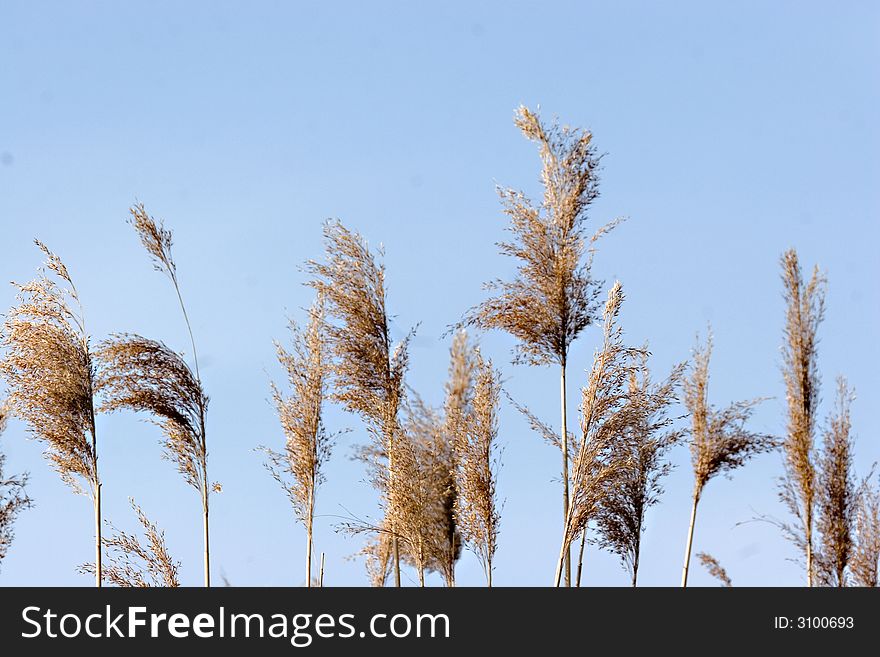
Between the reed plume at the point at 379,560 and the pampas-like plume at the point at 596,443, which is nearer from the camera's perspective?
the pampas-like plume at the point at 596,443

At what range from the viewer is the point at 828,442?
13719mm

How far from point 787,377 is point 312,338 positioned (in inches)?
243

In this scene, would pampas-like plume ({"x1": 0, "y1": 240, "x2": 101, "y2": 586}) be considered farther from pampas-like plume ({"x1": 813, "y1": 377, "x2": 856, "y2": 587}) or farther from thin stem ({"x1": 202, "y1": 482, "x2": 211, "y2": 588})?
pampas-like plume ({"x1": 813, "y1": 377, "x2": 856, "y2": 587})

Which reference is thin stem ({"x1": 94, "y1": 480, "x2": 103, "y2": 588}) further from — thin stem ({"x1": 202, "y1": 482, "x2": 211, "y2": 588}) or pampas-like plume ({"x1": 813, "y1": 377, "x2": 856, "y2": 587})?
pampas-like plume ({"x1": 813, "y1": 377, "x2": 856, "y2": 587})

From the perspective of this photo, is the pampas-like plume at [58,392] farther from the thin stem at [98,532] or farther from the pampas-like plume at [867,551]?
the pampas-like plume at [867,551]

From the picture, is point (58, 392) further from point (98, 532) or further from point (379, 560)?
point (379, 560)

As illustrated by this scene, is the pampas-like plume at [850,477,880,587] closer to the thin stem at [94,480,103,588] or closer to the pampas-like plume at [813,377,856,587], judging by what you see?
the pampas-like plume at [813,377,856,587]

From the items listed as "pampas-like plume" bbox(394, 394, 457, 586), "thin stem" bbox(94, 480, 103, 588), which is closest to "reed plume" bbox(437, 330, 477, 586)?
"pampas-like plume" bbox(394, 394, 457, 586)

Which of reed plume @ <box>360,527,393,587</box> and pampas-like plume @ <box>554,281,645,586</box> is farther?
reed plume @ <box>360,527,393,587</box>

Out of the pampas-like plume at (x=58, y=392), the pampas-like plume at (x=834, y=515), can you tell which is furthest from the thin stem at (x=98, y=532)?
the pampas-like plume at (x=834, y=515)

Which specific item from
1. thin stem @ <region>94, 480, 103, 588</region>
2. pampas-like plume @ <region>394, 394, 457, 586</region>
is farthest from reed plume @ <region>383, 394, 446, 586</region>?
thin stem @ <region>94, 480, 103, 588</region>

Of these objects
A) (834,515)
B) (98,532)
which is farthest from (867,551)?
(98,532)

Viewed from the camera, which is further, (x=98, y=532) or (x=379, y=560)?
(x=379, y=560)

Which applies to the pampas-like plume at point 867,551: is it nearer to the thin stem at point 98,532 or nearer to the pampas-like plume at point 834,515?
the pampas-like plume at point 834,515
